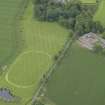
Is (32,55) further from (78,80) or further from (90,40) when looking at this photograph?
(90,40)

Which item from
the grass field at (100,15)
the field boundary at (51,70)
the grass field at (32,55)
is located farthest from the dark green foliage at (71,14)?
the field boundary at (51,70)

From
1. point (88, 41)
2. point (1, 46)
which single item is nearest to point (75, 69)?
point (88, 41)

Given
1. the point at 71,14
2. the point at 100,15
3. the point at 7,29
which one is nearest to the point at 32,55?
the point at 7,29

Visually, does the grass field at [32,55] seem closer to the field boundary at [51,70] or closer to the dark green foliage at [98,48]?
the field boundary at [51,70]

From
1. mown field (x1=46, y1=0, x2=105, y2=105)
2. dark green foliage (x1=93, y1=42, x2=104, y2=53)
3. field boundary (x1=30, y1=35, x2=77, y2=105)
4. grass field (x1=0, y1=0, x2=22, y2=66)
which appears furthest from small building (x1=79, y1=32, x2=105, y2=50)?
grass field (x1=0, y1=0, x2=22, y2=66)

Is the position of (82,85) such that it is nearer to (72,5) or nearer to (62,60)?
(62,60)

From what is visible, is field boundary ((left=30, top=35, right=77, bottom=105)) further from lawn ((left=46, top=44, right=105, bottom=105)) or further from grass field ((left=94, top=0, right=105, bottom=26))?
grass field ((left=94, top=0, right=105, bottom=26))
